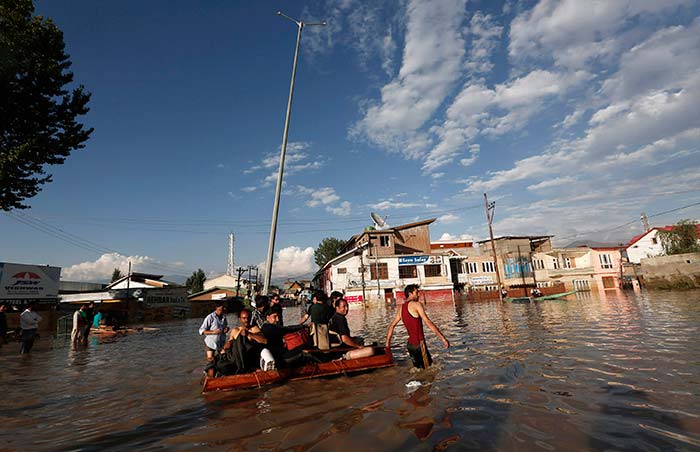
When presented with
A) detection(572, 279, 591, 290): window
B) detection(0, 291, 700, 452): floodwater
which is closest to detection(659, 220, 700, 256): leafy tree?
detection(572, 279, 591, 290): window

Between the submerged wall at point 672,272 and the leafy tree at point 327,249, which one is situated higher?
the leafy tree at point 327,249

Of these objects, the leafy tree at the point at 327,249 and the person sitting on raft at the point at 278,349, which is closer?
the person sitting on raft at the point at 278,349

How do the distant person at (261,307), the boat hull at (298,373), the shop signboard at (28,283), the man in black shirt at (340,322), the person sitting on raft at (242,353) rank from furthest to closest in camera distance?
the shop signboard at (28,283) < the distant person at (261,307) < the man in black shirt at (340,322) < the person sitting on raft at (242,353) < the boat hull at (298,373)

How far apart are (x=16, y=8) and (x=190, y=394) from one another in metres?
18.9

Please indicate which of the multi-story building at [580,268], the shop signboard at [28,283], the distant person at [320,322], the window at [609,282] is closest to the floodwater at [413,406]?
the distant person at [320,322]

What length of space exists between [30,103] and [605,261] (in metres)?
64.1

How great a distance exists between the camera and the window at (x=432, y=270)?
45.1 m

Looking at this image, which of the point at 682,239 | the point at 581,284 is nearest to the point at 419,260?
the point at 581,284

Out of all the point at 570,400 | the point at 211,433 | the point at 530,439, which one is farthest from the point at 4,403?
the point at 570,400

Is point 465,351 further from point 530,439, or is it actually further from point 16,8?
point 16,8

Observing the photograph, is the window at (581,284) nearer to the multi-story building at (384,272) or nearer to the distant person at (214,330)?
the multi-story building at (384,272)

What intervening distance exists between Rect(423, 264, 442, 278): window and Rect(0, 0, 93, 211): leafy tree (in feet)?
124

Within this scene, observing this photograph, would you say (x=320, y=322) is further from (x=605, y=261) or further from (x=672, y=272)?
(x=605, y=261)

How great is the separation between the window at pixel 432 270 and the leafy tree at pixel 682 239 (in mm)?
29994
